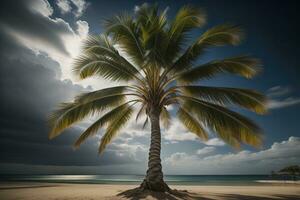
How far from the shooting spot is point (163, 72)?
9.43 meters

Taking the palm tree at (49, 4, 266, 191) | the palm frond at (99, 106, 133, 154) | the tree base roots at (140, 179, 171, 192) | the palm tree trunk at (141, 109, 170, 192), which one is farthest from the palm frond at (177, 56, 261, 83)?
the tree base roots at (140, 179, 171, 192)

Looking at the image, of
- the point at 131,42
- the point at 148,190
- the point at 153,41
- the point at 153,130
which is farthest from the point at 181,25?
the point at 148,190

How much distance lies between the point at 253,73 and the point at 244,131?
241 cm

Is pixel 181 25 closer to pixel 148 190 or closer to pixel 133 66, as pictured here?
pixel 133 66

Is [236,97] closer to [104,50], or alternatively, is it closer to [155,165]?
[155,165]

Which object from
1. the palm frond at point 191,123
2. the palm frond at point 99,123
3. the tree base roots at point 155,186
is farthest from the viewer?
the palm frond at point 191,123

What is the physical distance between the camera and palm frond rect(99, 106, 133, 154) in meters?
10.8

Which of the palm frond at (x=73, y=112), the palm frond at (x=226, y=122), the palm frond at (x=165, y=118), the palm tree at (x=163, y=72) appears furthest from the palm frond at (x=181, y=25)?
the palm frond at (x=165, y=118)

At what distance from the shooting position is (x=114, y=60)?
9.56m

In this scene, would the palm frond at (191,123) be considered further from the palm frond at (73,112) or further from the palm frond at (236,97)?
the palm frond at (73,112)

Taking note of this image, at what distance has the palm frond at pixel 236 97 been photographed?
8438 mm

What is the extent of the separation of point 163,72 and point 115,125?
3.86m

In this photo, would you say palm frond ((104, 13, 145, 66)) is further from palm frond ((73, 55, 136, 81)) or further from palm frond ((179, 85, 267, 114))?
palm frond ((179, 85, 267, 114))

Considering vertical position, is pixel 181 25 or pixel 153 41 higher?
pixel 181 25
